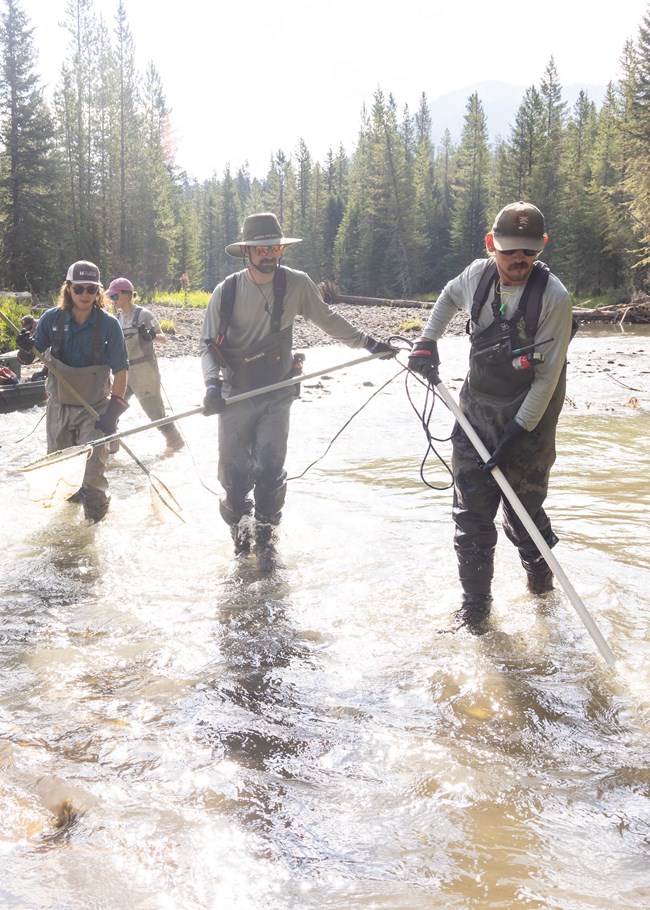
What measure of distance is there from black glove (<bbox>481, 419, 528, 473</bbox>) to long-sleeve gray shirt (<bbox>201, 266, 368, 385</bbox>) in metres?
1.93

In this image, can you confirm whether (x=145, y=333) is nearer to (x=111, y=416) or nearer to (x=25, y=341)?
(x=25, y=341)

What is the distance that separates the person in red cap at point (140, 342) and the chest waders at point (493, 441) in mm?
6070

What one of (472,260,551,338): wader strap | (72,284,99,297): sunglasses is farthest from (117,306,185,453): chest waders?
(472,260,551,338): wader strap

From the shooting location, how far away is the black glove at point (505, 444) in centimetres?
440

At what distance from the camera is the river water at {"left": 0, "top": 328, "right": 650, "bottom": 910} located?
107 inches

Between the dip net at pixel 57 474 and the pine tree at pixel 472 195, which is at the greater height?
the pine tree at pixel 472 195

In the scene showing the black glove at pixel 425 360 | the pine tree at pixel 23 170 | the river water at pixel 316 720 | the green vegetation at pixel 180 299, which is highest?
the pine tree at pixel 23 170

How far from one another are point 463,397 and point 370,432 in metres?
7.37

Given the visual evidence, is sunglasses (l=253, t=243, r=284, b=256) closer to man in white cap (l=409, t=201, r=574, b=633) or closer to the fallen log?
man in white cap (l=409, t=201, r=574, b=633)

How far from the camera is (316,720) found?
383 cm

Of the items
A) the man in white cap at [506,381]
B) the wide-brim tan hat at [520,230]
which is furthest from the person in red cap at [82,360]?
the wide-brim tan hat at [520,230]

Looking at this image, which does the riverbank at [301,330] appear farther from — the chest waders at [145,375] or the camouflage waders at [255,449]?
the camouflage waders at [255,449]

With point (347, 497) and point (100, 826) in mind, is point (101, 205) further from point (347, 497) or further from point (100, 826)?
point (100, 826)

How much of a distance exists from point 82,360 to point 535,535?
4.36m
